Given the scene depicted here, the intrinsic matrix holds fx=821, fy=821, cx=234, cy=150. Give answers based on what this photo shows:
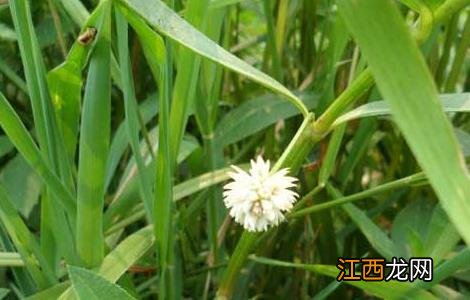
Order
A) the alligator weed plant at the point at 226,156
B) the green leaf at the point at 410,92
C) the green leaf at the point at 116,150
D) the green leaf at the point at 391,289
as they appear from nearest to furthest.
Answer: the green leaf at the point at 410,92, the alligator weed plant at the point at 226,156, the green leaf at the point at 391,289, the green leaf at the point at 116,150

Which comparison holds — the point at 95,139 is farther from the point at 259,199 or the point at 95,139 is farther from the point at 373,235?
the point at 373,235

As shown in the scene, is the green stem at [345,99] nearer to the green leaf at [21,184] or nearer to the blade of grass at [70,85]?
the blade of grass at [70,85]

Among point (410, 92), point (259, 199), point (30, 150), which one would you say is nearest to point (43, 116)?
point (30, 150)

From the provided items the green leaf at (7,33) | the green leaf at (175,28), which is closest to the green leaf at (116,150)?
the green leaf at (7,33)

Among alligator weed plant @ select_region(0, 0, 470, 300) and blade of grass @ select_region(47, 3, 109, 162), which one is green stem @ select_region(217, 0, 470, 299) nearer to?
alligator weed plant @ select_region(0, 0, 470, 300)

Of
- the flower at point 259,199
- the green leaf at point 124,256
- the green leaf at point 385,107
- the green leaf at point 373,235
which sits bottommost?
the green leaf at point 124,256

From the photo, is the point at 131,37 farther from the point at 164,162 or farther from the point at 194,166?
the point at 164,162

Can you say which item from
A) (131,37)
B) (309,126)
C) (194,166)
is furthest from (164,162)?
(131,37)
